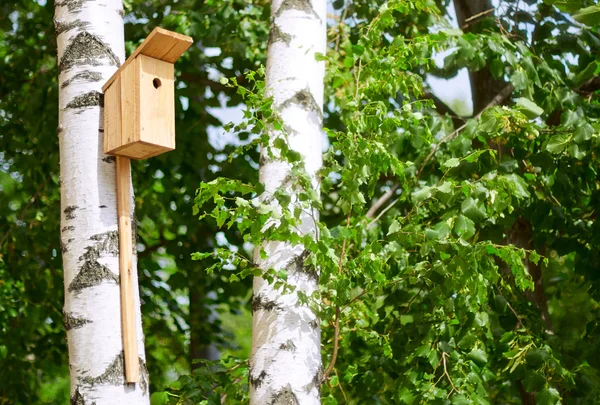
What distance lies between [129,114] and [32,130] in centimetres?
244

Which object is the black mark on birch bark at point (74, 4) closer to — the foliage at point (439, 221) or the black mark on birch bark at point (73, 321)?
the foliage at point (439, 221)

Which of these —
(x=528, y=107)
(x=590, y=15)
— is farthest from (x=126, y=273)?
(x=528, y=107)

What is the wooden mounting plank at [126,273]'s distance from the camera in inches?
71.7

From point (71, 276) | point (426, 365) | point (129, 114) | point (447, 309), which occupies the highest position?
point (129, 114)

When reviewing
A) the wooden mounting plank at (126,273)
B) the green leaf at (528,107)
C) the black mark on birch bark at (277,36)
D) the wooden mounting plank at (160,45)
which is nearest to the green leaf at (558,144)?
the green leaf at (528,107)

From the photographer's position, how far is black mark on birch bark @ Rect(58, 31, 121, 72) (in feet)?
6.56

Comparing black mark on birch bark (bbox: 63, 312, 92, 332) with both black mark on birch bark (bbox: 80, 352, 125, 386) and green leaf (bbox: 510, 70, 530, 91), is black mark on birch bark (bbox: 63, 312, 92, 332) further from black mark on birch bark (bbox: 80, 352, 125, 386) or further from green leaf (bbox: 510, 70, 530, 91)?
green leaf (bbox: 510, 70, 530, 91)

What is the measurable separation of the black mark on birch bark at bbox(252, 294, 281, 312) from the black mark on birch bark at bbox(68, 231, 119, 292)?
0.43 m

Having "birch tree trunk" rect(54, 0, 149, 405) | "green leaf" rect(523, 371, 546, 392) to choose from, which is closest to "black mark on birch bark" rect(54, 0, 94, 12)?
"birch tree trunk" rect(54, 0, 149, 405)

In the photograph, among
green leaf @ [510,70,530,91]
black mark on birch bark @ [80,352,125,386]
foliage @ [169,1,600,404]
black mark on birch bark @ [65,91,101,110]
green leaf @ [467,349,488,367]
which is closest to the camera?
black mark on birch bark @ [80,352,125,386]

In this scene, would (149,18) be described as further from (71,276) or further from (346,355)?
(71,276)

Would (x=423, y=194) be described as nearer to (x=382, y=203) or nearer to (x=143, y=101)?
(x=143, y=101)

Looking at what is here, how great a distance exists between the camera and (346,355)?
10.4 ft

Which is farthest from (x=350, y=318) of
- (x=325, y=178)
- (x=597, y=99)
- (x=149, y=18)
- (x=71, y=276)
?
(x=149, y=18)
